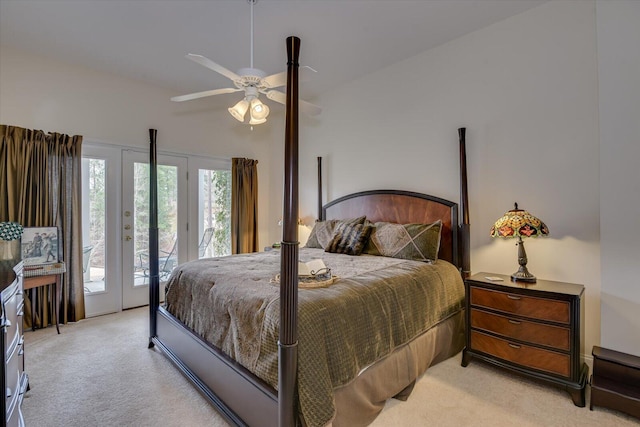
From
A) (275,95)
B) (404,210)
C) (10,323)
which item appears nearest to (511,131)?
(404,210)

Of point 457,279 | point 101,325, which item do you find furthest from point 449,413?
point 101,325

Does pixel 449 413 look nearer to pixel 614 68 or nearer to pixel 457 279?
pixel 457 279

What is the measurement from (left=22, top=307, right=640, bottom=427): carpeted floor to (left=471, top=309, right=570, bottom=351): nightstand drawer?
0.36 metres

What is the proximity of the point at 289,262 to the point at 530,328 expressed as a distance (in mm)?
1927

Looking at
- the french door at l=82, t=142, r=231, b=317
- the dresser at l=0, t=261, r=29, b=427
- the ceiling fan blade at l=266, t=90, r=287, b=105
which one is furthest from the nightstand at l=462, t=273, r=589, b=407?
the french door at l=82, t=142, r=231, b=317

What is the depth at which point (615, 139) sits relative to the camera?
2115 millimetres

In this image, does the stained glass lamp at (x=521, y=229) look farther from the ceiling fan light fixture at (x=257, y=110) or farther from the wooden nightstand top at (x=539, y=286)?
the ceiling fan light fixture at (x=257, y=110)

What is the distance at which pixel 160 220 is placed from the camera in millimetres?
4172

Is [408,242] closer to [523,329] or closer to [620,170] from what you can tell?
[523,329]

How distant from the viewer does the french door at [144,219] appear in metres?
3.90

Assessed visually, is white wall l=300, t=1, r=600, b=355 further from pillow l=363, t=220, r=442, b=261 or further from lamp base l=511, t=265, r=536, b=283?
pillow l=363, t=220, r=442, b=261

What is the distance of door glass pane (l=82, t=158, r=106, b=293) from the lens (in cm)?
360

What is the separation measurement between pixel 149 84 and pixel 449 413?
4.84m

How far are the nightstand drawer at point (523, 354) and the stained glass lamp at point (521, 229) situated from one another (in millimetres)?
505
